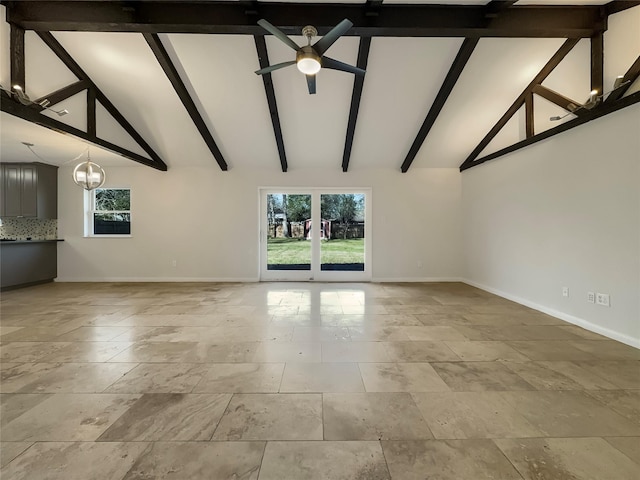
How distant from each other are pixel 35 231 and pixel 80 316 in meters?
4.03

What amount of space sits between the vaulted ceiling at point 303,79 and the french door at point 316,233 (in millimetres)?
951

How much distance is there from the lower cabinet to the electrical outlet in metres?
9.20

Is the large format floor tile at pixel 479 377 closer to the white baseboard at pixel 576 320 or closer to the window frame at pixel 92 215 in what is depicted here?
the white baseboard at pixel 576 320

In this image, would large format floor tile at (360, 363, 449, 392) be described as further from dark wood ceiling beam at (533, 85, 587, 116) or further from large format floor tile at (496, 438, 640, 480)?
dark wood ceiling beam at (533, 85, 587, 116)

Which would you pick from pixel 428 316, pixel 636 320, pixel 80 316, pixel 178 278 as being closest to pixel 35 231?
pixel 178 278

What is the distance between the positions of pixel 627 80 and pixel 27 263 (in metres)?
9.68

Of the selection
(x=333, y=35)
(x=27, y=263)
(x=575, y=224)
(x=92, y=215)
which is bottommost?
(x=27, y=263)

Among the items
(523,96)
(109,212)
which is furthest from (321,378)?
(109,212)

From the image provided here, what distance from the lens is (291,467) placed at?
134cm

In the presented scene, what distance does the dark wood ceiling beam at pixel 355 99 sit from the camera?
3.36 metres

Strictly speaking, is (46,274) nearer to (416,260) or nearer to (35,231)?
(35,231)

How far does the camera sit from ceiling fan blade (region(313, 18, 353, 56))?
7.55 feet

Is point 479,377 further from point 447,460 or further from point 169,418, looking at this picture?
point 169,418

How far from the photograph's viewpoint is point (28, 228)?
234 inches
